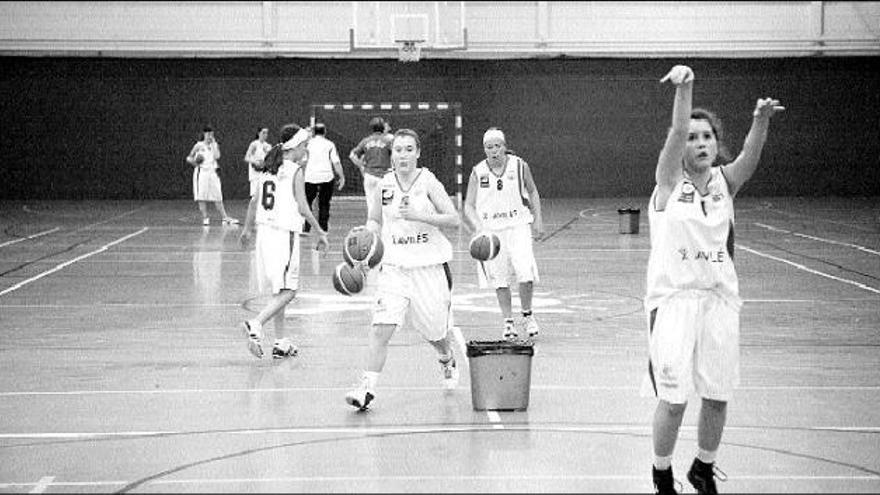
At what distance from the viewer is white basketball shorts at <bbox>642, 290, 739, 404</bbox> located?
7652mm

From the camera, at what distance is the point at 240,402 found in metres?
11.2

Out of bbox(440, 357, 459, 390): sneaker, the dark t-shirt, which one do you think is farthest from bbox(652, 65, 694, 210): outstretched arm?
the dark t-shirt

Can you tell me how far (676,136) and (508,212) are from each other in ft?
24.5

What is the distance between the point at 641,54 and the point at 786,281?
76.8 feet

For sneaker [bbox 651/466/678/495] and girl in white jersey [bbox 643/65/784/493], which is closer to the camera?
girl in white jersey [bbox 643/65/784/493]

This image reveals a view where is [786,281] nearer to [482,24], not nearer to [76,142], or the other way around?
[482,24]

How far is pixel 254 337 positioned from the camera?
13.1 m

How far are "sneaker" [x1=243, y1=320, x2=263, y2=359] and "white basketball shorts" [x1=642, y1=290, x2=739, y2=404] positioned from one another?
5.98 metres

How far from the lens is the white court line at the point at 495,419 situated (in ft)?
33.2

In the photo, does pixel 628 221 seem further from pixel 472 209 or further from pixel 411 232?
pixel 411 232

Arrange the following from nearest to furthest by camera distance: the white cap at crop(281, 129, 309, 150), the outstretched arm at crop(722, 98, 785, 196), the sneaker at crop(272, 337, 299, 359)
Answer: the outstretched arm at crop(722, 98, 785, 196) < the sneaker at crop(272, 337, 299, 359) < the white cap at crop(281, 129, 309, 150)

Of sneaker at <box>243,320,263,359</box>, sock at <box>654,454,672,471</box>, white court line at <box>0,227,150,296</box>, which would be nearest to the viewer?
sock at <box>654,454,672,471</box>

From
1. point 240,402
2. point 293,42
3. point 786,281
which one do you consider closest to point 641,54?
point 293,42

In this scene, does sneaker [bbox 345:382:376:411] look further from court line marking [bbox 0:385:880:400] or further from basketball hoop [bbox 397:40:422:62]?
basketball hoop [bbox 397:40:422:62]
